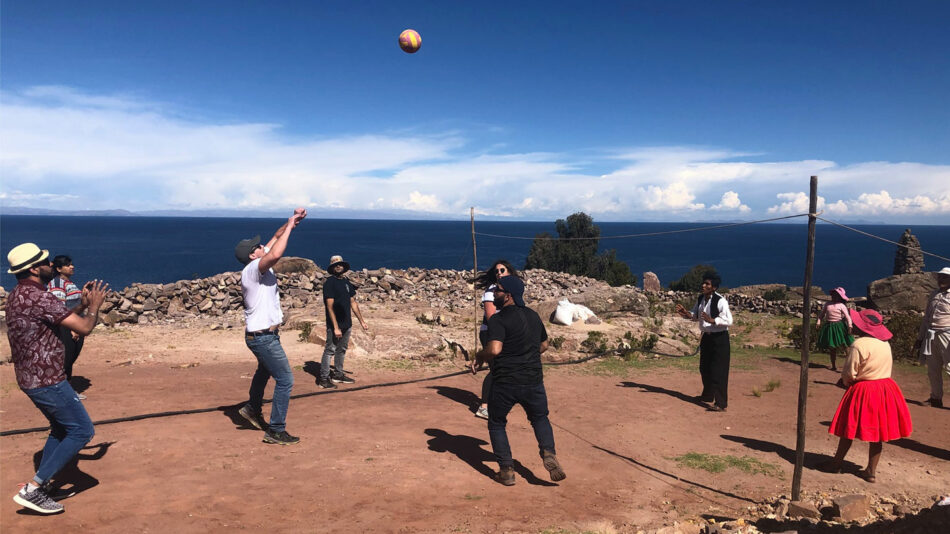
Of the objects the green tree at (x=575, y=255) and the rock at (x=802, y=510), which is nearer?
the rock at (x=802, y=510)

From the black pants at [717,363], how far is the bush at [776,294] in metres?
26.0

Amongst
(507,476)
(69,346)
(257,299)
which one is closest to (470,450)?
(507,476)

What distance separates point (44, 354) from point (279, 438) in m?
2.70

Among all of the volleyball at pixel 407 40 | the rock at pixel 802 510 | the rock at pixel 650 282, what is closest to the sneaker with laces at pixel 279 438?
the rock at pixel 802 510

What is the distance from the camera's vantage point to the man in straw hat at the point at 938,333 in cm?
884

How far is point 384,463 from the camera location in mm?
6344

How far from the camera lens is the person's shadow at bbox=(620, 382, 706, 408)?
995 centimetres

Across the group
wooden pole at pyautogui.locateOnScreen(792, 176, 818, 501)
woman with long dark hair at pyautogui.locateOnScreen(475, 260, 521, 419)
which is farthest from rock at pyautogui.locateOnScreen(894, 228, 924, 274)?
woman with long dark hair at pyautogui.locateOnScreen(475, 260, 521, 419)

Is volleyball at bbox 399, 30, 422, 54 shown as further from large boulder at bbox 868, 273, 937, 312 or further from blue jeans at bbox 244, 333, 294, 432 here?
large boulder at bbox 868, 273, 937, 312

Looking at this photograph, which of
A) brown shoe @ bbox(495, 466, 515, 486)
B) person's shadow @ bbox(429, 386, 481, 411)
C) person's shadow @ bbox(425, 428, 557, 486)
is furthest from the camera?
person's shadow @ bbox(429, 386, 481, 411)

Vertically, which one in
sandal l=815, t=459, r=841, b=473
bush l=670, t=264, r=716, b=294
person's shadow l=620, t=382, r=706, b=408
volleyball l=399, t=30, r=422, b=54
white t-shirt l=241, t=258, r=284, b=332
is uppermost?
volleyball l=399, t=30, r=422, b=54

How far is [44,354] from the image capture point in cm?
464

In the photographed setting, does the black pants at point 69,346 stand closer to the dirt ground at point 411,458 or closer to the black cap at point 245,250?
the dirt ground at point 411,458

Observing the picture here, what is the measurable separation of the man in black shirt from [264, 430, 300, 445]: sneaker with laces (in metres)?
2.51
